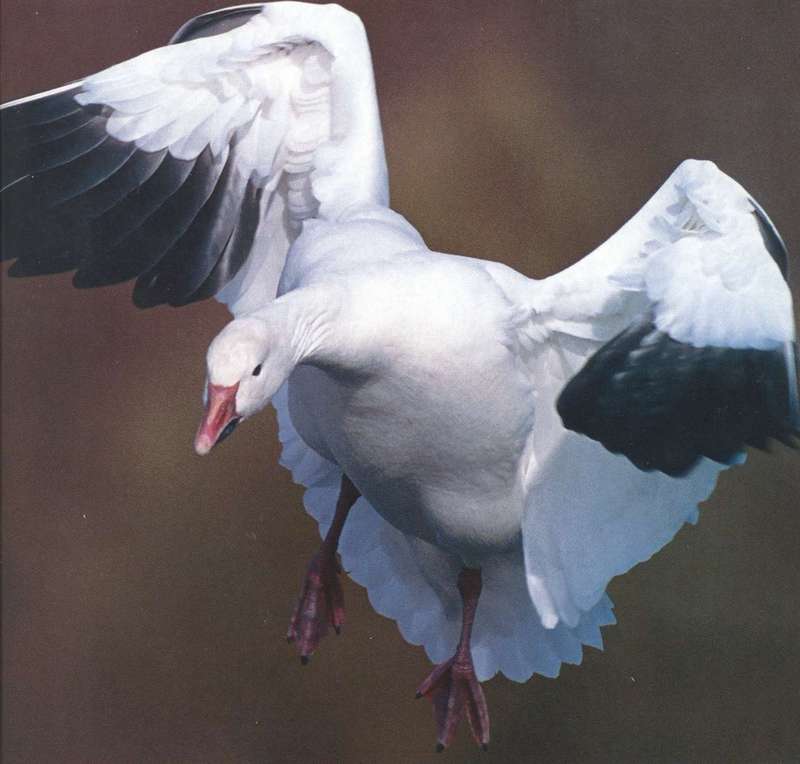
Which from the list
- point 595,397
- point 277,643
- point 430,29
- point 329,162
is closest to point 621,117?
point 430,29

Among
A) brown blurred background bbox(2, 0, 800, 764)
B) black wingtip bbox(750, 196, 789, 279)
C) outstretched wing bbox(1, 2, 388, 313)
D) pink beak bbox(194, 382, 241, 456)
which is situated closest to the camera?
pink beak bbox(194, 382, 241, 456)

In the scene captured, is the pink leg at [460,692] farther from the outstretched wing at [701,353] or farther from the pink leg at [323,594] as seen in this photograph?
the outstretched wing at [701,353]

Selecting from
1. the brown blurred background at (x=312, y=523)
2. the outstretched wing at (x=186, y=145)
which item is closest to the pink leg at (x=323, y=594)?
the outstretched wing at (x=186, y=145)

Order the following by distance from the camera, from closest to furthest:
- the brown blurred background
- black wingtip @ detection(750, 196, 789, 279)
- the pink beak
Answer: the pink beak < black wingtip @ detection(750, 196, 789, 279) < the brown blurred background

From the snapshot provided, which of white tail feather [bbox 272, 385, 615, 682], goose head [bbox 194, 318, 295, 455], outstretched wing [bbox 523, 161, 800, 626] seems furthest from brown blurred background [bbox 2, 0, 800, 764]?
goose head [bbox 194, 318, 295, 455]

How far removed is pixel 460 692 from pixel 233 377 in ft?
1.83

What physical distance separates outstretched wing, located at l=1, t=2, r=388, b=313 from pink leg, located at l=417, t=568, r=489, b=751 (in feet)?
1.43

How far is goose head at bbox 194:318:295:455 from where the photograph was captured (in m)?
1.02

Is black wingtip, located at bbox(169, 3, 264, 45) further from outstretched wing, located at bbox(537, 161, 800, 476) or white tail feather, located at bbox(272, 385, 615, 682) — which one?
outstretched wing, located at bbox(537, 161, 800, 476)

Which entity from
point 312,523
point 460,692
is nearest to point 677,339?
point 460,692

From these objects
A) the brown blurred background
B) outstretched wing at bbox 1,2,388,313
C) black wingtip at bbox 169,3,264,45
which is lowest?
the brown blurred background

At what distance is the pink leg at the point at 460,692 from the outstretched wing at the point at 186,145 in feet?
1.43

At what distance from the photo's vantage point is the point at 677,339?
1071mm

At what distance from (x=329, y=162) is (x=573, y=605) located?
50cm
